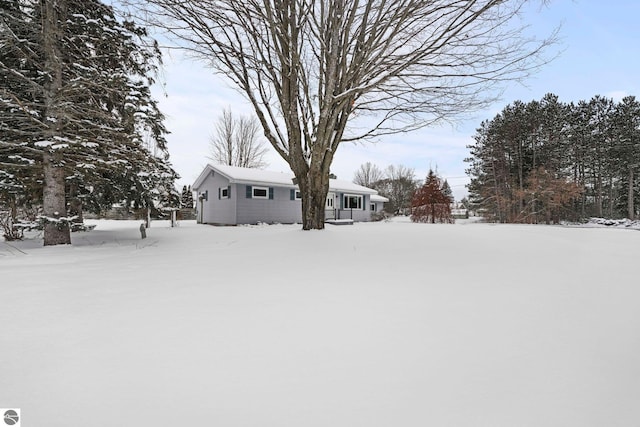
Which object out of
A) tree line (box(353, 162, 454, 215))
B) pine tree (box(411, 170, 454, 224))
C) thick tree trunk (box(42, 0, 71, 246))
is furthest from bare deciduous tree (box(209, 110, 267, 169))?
thick tree trunk (box(42, 0, 71, 246))

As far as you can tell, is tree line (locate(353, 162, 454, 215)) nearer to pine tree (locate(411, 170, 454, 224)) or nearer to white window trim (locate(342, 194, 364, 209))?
white window trim (locate(342, 194, 364, 209))

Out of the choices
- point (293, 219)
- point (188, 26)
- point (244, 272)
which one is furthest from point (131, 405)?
point (293, 219)

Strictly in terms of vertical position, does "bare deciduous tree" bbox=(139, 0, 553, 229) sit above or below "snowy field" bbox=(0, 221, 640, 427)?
above

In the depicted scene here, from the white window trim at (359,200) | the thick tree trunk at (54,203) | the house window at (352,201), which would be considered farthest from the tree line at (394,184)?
the thick tree trunk at (54,203)

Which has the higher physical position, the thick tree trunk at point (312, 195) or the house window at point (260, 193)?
the house window at point (260, 193)

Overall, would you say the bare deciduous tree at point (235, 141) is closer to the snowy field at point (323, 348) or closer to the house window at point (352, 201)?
the house window at point (352, 201)

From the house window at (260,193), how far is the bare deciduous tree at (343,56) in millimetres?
9591

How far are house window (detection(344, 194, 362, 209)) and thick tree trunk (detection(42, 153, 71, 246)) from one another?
17599 millimetres

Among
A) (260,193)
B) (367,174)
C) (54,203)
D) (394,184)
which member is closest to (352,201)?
(260,193)

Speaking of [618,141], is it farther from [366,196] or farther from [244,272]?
[244,272]

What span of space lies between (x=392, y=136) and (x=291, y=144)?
9.66 ft

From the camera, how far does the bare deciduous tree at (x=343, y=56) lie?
246 inches

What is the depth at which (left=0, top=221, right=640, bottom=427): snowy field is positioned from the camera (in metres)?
1.41

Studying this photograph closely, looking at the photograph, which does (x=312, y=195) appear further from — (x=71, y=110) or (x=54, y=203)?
(x=54, y=203)
